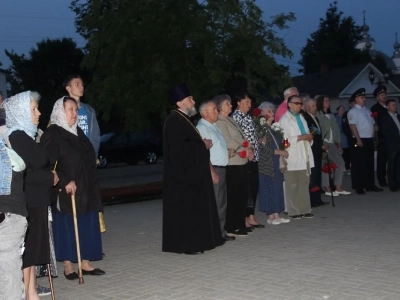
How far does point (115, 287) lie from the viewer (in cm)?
732

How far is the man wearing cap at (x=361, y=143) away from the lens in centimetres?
1430

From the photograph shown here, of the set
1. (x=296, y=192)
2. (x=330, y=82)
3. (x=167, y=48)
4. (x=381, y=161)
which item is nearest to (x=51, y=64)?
(x=330, y=82)

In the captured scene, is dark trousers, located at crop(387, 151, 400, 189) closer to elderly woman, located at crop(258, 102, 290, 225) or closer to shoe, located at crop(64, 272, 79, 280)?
elderly woman, located at crop(258, 102, 290, 225)

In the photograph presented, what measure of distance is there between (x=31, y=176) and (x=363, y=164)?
9586mm

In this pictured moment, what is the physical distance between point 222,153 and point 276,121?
9.02 feet

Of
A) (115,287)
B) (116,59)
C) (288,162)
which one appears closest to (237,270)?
(115,287)

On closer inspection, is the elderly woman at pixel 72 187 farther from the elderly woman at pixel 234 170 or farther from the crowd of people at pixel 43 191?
the elderly woman at pixel 234 170

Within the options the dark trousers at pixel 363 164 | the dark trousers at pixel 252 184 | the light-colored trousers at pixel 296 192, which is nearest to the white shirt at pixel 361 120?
the dark trousers at pixel 363 164

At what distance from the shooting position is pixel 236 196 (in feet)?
32.9

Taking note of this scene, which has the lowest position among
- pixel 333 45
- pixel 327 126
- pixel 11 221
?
pixel 11 221

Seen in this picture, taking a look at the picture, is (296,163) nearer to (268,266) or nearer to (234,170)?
(234,170)

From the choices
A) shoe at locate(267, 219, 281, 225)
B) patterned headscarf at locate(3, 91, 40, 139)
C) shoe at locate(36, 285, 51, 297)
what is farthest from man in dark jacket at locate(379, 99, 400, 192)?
patterned headscarf at locate(3, 91, 40, 139)

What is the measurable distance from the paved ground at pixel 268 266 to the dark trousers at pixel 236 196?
33cm

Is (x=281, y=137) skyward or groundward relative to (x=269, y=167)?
skyward
